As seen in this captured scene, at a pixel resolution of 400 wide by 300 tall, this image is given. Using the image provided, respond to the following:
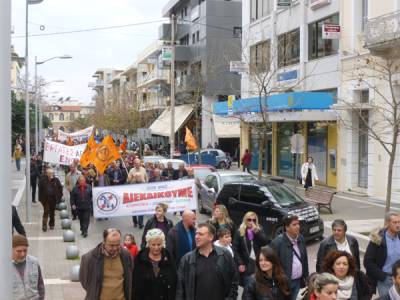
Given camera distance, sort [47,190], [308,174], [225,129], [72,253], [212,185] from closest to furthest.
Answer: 1. [72,253]
2. [47,190]
3. [212,185]
4. [308,174]
5. [225,129]

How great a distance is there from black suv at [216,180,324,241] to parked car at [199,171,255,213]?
8.57 feet

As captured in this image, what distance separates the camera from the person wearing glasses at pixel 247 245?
8516 millimetres

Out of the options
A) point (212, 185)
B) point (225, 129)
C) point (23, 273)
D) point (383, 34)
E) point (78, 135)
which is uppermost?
point (383, 34)

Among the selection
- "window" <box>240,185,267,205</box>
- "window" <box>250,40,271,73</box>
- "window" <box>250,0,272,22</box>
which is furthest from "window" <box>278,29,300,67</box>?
"window" <box>240,185,267,205</box>

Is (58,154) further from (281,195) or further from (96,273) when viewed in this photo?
(96,273)

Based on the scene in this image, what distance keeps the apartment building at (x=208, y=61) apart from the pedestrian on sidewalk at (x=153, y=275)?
1701 inches

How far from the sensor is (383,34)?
22812 millimetres

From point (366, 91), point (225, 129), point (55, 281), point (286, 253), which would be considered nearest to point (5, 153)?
point (286, 253)

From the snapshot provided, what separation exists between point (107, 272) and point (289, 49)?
28674mm

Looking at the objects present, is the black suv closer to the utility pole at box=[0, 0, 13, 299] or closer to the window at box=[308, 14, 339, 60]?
the utility pole at box=[0, 0, 13, 299]

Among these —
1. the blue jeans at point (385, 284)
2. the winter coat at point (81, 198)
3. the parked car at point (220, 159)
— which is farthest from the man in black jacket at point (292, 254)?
the parked car at point (220, 159)

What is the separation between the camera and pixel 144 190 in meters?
13.0

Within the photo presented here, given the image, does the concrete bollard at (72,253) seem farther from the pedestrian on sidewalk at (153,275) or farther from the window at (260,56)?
the window at (260,56)

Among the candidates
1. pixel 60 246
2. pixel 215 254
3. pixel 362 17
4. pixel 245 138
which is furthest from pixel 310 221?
pixel 245 138
